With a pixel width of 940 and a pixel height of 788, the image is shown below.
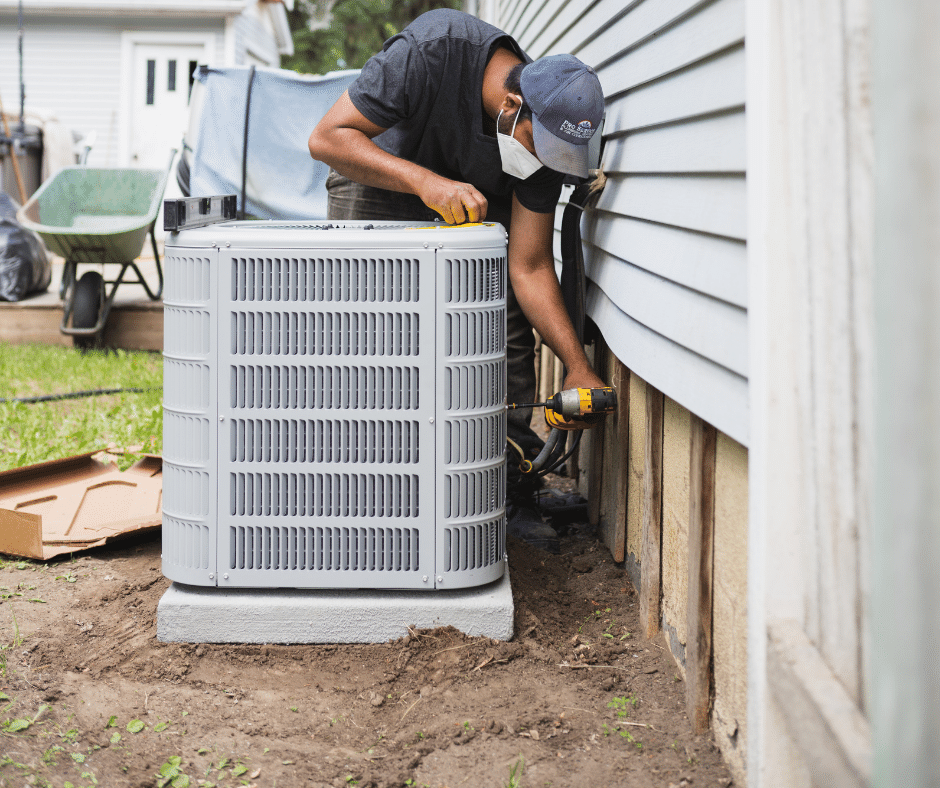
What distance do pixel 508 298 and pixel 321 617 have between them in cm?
154

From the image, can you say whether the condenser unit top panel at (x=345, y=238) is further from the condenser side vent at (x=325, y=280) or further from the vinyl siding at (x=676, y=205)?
the vinyl siding at (x=676, y=205)

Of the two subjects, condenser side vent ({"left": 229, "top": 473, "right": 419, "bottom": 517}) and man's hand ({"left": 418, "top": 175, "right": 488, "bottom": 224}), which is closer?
condenser side vent ({"left": 229, "top": 473, "right": 419, "bottom": 517})

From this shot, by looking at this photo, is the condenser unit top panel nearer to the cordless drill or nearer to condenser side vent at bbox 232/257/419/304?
condenser side vent at bbox 232/257/419/304

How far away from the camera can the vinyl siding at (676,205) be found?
167 cm

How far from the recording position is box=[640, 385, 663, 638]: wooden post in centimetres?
238

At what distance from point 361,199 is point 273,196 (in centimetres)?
280

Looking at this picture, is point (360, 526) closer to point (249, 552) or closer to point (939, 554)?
point (249, 552)

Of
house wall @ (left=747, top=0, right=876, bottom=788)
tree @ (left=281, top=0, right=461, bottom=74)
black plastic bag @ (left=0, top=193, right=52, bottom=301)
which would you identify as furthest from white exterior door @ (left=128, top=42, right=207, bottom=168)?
house wall @ (left=747, top=0, right=876, bottom=788)

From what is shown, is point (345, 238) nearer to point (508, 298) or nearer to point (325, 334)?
point (325, 334)

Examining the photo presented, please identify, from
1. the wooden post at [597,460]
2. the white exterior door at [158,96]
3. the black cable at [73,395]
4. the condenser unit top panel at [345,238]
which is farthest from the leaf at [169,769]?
the white exterior door at [158,96]

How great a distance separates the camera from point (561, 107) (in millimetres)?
2574

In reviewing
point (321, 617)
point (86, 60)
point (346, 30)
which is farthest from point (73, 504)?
point (346, 30)

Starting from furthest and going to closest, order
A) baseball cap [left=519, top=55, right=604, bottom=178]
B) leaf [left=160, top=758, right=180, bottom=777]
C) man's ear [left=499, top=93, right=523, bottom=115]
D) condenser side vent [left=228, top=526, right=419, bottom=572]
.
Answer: man's ear [left=499, top=93, right=523, bottom=115], baseball cap [left=519, top=55, right=604, bottom=178], condenser side vent [left=228, top=526, right=419, bottom=572], leaf [left=160, top=758, right=180, bottom=777]

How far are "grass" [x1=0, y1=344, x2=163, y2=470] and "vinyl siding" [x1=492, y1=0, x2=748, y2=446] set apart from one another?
88.7 inches
